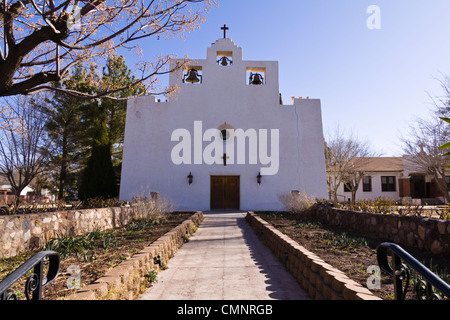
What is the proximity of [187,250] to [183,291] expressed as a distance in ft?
10.4

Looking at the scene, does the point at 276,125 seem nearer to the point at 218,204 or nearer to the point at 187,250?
the point at 218,204

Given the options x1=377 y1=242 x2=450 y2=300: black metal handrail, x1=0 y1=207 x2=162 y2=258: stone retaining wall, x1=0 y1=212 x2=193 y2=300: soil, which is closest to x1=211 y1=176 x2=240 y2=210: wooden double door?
x1=0 y1=207 x2=162 y2=258: stone retaining wall

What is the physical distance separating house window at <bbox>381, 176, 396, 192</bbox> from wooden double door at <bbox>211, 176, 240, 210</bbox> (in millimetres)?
18958

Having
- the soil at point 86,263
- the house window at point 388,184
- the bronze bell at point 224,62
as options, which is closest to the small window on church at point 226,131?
the bronze bell at point 224,62

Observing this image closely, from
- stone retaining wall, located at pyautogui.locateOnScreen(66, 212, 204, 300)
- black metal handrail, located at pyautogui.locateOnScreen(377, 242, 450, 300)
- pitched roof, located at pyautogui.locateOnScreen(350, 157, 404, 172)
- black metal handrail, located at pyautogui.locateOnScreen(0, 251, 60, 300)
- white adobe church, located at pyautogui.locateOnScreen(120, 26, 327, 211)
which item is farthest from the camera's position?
pitched roof, located at pyautogui.locateOnScreen(350, 157, 404, 172)

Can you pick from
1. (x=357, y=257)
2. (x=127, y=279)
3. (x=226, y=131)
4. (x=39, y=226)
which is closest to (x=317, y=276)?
(x=357, y=257)

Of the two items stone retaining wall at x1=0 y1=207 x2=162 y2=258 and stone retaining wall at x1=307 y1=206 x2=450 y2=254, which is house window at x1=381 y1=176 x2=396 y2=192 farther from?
stone retaining wall at x1=0 y1=207 x2=162 y2=258

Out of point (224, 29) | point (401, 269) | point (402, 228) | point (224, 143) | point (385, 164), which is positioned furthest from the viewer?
point (385, 164)

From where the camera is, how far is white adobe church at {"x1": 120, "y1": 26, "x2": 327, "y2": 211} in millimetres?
18859

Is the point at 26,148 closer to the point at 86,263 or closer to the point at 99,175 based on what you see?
the point at 99,175

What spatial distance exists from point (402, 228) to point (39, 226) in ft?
24.0

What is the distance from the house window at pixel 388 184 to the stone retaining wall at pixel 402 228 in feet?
79.7

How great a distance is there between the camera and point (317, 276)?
4133 mm
